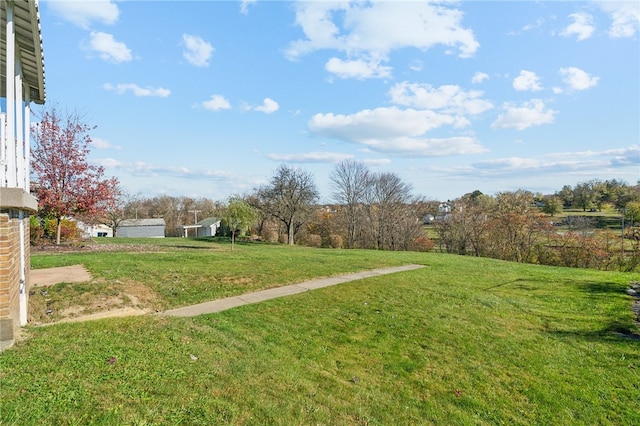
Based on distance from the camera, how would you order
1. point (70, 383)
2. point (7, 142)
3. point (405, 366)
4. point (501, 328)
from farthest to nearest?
1. point (501, 328)
2. point (405, 366)
3. point (7, 142)
4. point (70, 383)

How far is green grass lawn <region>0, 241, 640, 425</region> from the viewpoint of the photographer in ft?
9.97

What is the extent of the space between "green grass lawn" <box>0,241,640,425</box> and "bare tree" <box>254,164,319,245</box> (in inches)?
834

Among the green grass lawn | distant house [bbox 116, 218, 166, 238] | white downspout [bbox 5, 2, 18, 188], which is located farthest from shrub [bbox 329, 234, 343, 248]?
white downspout [bbox 5, 2, 18, 188]

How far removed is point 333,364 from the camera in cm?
473

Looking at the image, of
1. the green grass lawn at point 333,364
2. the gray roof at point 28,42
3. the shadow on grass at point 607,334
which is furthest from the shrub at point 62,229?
the shadow on grass at point 607,334

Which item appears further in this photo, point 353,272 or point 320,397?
point 353,272

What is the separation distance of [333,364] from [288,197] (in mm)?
25098

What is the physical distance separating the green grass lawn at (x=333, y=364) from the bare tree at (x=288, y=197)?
69.5 feet

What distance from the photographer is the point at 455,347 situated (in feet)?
18.1

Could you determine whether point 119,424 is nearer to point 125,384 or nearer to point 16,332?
point 125,384

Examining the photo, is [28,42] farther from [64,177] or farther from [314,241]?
[314,241]

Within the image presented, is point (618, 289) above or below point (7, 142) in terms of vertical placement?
below

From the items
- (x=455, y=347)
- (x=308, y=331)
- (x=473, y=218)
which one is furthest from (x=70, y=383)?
(x=473, y=218)

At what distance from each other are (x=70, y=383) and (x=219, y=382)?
1337 millimetres
